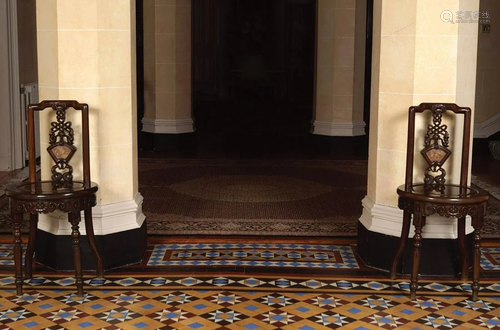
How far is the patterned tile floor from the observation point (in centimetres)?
511

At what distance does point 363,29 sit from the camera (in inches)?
477

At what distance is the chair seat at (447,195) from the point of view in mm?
5387

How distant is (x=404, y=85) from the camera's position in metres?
5.97

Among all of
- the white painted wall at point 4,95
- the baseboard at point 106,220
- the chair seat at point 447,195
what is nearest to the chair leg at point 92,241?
the baseboard at point 106,220

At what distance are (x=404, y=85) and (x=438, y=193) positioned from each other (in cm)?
91

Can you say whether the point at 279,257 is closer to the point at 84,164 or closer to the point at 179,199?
the point at 84,164

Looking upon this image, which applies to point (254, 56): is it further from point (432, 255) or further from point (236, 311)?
point (236, 311)

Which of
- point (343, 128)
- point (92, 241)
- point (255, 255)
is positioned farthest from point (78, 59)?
point (343, 128)

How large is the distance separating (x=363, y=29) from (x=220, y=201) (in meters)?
4.63

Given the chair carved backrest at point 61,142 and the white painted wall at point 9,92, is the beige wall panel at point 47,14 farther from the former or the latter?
the white painted wall at point 9,92

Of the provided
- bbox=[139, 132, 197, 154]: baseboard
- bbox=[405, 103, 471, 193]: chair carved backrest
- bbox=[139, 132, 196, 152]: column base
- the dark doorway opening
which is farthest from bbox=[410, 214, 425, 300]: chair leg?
the dark doorway opening

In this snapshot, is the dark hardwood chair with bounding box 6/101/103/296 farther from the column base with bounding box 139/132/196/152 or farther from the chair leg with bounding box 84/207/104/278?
the column base with bounding box 139/132/196/152

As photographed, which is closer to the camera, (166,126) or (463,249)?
(463,249)

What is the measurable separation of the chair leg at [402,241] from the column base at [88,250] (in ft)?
6.49
